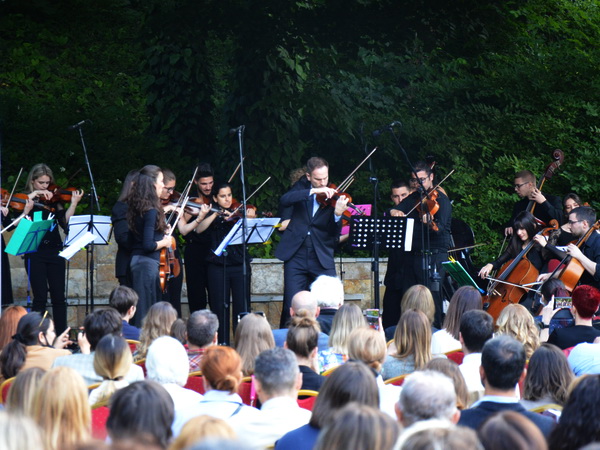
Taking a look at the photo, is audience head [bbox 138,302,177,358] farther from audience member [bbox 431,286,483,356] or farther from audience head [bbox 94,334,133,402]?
Answer: audience member [bbox 431,286,483,356]

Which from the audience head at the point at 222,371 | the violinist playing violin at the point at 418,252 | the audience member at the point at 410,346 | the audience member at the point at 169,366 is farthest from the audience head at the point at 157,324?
the violinist playing violin at the point at 418,252

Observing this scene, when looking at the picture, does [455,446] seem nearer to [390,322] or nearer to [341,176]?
[390,322]

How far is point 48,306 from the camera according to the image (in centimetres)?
Result: 1028

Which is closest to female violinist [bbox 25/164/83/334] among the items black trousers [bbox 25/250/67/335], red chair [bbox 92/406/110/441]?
black trousers [bbox 25/250/67/335]

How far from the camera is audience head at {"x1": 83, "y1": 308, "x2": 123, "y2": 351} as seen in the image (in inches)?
209

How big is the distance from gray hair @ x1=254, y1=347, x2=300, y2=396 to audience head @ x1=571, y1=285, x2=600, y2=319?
2.65 meters

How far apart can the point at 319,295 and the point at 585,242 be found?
10.5 ft

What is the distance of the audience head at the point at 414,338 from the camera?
538cm

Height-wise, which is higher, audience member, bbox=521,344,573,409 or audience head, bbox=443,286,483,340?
audience head, bbox=443,286,483,340

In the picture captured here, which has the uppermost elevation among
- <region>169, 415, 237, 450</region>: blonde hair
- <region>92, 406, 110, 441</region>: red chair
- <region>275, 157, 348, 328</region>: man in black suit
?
<region>275, 157, 348, 328</region>: man in black suit

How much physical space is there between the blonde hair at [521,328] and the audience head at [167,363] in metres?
2.23

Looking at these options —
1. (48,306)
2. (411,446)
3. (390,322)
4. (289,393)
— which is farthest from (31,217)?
(411,446)

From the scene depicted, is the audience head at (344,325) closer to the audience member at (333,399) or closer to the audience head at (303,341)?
the audience head at (303,341)

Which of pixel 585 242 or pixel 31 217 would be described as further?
pixel 31 217
